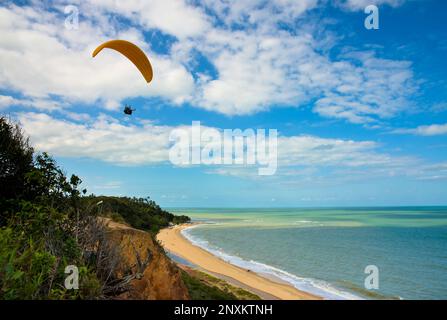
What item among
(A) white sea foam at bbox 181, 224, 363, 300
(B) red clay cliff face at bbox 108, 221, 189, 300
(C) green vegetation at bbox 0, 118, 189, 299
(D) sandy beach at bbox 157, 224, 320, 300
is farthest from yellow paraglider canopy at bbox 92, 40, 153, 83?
(A) white sea foam at bbox 181, 224, 363, 300

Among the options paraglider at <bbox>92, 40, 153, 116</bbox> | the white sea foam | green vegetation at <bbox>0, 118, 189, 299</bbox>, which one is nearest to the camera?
green vegetation at <bbox>0, 118, 189, 299</bbox>

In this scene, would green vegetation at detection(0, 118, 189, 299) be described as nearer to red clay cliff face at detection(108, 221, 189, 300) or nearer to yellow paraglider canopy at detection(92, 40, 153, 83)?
red clay cliff face at detection(108, 221, 189, 300)

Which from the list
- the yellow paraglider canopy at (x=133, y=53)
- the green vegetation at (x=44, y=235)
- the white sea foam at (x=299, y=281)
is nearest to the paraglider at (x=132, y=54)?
the yellow paraglider canopy at (x=133, y=53)

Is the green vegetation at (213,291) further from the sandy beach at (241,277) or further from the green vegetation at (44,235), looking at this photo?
the green vegetation at (44,235)
